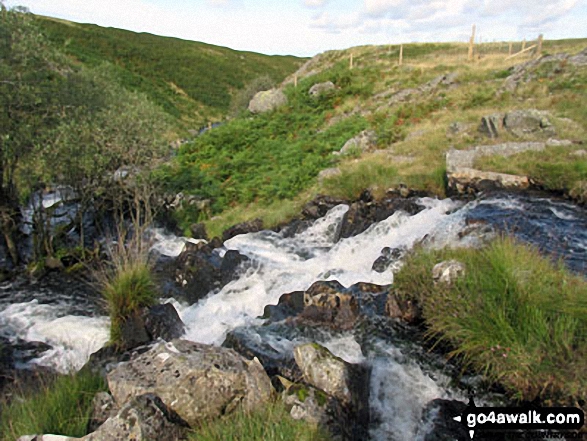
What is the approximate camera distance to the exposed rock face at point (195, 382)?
391 cm

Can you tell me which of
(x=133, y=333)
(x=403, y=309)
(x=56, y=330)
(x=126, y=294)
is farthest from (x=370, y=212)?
(x=56, y=330)

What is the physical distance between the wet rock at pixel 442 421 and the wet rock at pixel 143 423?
8.57ft

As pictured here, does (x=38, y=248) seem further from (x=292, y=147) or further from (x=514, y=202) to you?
(x=514, y=202)

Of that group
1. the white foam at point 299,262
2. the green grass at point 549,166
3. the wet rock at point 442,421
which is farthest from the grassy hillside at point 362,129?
the wet rock at point 442,421

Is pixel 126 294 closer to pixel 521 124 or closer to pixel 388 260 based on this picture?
pixel 388 260

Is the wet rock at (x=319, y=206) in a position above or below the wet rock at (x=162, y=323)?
above

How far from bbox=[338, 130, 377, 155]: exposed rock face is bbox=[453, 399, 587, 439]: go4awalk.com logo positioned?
13988 mm

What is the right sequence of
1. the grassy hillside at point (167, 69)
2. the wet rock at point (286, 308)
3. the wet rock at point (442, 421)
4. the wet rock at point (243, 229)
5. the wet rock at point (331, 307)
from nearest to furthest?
the wet rock at point (442, 421)
the wet rock at point (331, 307)
the wet rock at point (286, 308)
the wet rock at point (243, 229)
the grassy hillside at point (167, 69)

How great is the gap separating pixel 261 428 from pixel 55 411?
6.84 ft

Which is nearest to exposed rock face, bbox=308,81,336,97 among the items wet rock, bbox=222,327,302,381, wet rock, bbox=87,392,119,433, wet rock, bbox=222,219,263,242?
wet rock, bbox=222,219,263,242

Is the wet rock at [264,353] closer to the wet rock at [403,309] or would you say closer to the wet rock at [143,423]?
the wet rock at [143,423]

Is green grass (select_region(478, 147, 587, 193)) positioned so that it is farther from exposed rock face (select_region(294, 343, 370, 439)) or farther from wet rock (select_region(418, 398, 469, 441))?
exposed rock face (select_region(294, 343, 370, 439))

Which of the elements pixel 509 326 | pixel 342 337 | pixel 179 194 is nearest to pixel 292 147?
pixel 179 194

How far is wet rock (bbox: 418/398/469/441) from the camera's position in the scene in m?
4.30
